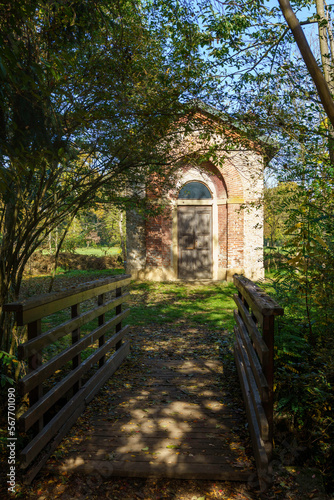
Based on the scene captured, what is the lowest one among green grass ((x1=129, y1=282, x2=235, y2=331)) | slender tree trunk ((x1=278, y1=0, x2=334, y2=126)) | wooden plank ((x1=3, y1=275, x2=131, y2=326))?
green grass ((x1=129, y1=282, x2=235, y2=331))

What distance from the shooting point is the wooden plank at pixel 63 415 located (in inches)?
104

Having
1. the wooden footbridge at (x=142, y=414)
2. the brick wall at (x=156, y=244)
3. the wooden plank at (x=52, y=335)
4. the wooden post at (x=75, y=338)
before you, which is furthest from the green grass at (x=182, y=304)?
the wooden post at (x=75, y=338)

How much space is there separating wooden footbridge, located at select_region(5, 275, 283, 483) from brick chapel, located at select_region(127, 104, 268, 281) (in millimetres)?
10038

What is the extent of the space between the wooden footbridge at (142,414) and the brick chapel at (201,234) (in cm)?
1004

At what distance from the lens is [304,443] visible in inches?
124

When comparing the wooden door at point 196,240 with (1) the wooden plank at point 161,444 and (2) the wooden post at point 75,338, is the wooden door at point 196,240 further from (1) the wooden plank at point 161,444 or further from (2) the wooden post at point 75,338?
(1) the wooden plank at point 161,444

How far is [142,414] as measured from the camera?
3799 millimetres

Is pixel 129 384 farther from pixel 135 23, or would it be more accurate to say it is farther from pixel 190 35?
pixel 135 23

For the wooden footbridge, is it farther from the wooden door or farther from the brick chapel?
the wooden door

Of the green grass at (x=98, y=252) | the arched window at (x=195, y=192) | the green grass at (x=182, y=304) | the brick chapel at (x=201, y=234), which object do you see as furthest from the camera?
the green grass at (x=98, y=252)

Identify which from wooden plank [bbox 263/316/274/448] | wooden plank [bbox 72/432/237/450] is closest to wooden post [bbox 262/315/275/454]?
wooden plank [bbox 263/316/274/448]

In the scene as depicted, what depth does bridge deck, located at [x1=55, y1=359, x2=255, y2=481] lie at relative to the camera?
9.27 ft

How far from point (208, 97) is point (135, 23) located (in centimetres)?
173

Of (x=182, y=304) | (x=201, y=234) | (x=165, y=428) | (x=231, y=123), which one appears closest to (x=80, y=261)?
(x=201, y=234)
